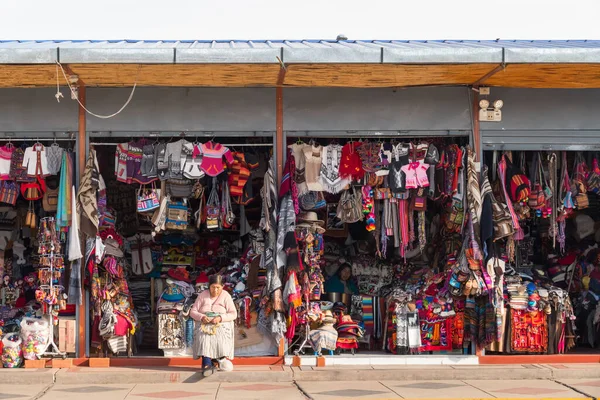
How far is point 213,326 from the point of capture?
440 inches

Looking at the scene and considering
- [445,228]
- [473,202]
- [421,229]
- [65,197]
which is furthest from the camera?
[445,228]

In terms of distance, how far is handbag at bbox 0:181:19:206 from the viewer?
12086 millimetres

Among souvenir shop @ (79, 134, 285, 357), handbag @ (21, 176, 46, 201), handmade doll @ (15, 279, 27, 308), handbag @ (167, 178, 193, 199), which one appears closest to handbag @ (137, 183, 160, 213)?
souvenir shop @ (79, 134, 285, 357)

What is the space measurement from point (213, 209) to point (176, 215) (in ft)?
1.75

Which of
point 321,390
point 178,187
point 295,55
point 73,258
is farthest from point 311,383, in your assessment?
point 295,55

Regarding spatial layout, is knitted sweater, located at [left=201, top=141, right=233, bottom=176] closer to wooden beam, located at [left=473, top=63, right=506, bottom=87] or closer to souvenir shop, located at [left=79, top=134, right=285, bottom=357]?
souvenir shop, located at [left=79, top=134, right=285, bottom=357]

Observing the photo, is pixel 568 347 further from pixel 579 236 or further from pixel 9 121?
pixel 9 121

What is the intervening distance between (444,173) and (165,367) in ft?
15.2

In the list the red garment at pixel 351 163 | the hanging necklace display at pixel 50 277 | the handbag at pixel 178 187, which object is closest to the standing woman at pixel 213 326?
the handbag at pixel 178 187

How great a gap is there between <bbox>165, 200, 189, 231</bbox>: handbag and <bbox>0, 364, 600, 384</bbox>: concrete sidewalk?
2042 millimetres

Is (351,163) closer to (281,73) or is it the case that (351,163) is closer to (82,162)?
(281,73)

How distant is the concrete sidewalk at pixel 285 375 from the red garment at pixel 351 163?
264cm

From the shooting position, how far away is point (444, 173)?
40.2 ft

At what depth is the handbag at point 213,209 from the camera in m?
12.5
